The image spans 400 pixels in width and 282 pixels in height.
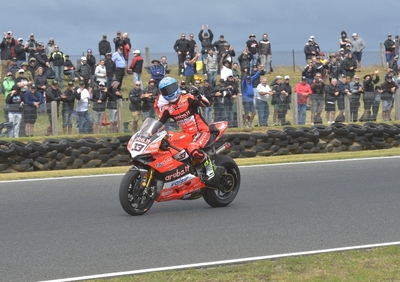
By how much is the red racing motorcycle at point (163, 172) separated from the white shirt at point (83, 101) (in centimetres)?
772

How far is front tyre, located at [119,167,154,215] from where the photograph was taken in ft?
28.9

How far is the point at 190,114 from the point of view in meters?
9.57

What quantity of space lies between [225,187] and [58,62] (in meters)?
15.3

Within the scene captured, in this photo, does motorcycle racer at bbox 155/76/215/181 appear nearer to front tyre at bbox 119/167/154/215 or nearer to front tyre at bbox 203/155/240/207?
front tyre at bbox 203/155/240/207

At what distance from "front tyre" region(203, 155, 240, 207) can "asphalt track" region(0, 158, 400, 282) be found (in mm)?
169

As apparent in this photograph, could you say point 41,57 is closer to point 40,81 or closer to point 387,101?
point 40,81

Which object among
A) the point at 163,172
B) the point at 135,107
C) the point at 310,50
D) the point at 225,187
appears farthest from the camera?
the point at 310,50

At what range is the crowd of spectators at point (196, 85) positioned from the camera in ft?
56.3

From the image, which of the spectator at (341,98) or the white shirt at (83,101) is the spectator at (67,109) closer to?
the white shirt at (83,101)

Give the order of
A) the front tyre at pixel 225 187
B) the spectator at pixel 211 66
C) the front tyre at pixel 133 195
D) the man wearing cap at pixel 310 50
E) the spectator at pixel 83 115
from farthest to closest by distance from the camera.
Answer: the man wearing cap at pixel 310 50, the spectator at pixel 211 66, the spectator at pixel 83 115, the front tyre at pixel 225 187, the front tyre at pixel 133 195

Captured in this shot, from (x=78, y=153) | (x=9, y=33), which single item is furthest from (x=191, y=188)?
(x=9, y=33)

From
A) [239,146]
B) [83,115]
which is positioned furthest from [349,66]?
[83,115]

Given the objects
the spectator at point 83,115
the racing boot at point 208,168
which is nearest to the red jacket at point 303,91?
the spectator at point 83,115

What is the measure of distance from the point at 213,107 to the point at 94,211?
8564 millimetres
